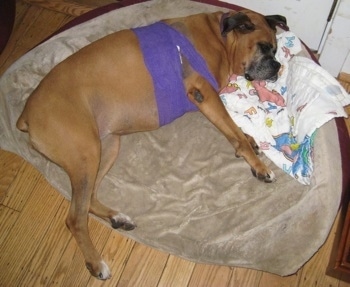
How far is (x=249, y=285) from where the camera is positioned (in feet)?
8.88

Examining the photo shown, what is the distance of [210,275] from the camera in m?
2.74

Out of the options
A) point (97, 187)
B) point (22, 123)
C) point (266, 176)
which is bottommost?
point (97, 187)

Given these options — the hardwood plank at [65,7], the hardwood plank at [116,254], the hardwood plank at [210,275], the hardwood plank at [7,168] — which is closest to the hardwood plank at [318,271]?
the hardwood plank at [210,275]

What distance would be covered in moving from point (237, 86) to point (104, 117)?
986mm

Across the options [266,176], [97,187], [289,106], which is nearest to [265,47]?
[289,106]

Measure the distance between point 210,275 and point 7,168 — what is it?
63.2 inches

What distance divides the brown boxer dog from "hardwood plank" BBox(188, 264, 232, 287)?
0.49 metres

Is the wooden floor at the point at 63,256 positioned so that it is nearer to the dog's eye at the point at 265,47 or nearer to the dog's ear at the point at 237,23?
the dog's eye at the point at 265,47

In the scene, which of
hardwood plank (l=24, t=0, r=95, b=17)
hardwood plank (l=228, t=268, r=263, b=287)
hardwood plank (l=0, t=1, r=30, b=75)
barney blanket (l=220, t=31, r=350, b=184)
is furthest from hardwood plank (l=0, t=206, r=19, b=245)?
hardwood plank (l=24, t=0, r=95, b=17)

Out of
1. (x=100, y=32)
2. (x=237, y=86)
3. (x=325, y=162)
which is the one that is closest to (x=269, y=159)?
(x=325, y=162)

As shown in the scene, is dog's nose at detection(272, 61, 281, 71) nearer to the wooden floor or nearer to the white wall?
the white wall

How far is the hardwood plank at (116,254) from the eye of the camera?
277 cm

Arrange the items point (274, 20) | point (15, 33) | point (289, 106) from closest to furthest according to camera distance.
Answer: point (274, 20) < point (289, 106) < point (15, 33)

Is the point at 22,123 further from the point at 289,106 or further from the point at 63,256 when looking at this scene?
the point at 289,106
